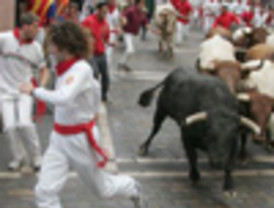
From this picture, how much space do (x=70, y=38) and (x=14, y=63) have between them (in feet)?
8.26

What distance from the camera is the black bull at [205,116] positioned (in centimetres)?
674

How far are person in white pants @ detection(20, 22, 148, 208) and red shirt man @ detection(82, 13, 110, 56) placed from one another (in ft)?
17.8

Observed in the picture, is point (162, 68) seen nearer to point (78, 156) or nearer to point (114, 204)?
point (114, 204)

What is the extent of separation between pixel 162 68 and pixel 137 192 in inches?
398

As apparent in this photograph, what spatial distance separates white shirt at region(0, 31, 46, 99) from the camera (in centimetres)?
735

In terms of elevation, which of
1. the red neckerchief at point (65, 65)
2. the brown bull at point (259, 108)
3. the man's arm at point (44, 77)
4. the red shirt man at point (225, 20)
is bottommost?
the red shirt man at point (225, 20)

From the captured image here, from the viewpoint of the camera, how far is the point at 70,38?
508 centimetres

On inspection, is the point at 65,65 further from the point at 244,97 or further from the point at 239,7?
the point at 239,7

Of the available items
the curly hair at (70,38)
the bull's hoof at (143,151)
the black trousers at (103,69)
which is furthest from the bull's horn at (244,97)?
the black trousers at (103,69)

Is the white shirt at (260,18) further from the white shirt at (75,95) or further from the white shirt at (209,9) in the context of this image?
the white shirt at (75,95)

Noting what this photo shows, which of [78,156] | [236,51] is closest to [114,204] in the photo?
[78,156]

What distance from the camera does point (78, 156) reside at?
5316 millimetres

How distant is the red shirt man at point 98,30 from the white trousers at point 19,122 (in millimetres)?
3428

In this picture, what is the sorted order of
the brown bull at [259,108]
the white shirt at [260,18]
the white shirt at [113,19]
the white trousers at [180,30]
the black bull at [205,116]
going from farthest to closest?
the white shirt at [260,18] → the white trousers at [180,30] → the white shirt at [113,19] → the brown bull at [259,108] → the black bull at [205,116]
